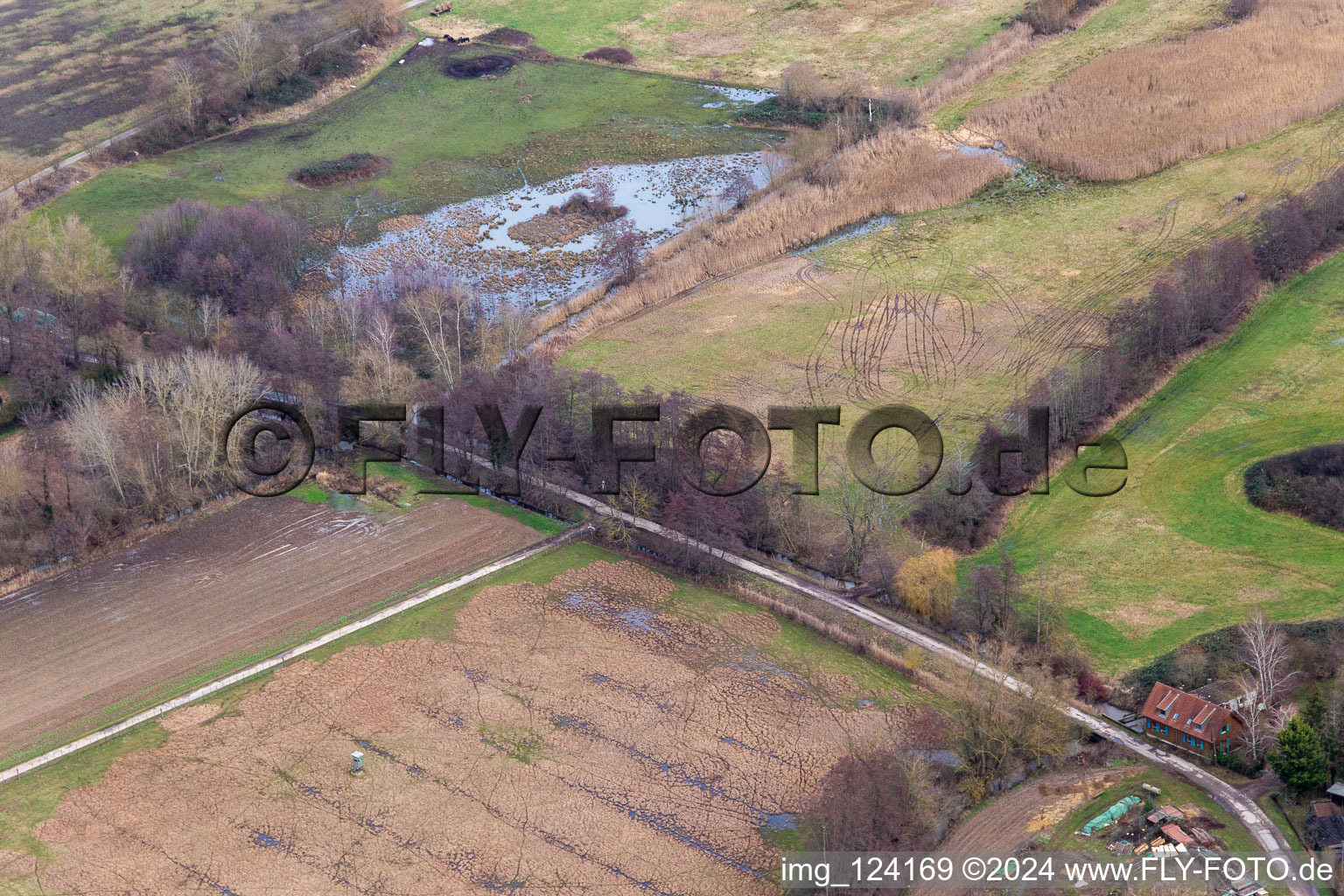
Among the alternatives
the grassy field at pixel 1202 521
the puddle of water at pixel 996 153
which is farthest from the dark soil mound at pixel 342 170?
the grassy field at pixel 1202 521

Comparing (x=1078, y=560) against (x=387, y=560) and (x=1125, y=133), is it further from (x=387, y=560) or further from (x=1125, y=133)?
(x=1125, y=133)

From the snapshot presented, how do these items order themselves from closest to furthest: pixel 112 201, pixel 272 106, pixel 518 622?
pixel 518 622 → pixel 112 201 → pixel 272 106

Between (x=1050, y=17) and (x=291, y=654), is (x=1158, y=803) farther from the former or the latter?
(x=1050, y=17)

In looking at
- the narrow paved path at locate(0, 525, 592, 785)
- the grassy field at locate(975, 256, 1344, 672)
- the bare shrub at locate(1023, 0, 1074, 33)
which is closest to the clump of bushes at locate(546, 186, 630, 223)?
the narrow paved path at locate(0, 525, 592, 785)

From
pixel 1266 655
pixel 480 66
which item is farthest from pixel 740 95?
pixel 1266 655

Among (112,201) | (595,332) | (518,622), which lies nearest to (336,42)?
(112,201)

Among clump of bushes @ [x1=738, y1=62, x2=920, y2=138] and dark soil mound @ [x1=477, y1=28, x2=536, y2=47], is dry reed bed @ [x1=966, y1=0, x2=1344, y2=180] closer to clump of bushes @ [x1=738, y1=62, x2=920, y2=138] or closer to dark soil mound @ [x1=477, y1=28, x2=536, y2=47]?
clump of bushes @ [x1=738, y1=62, x2=920, y2=138]
